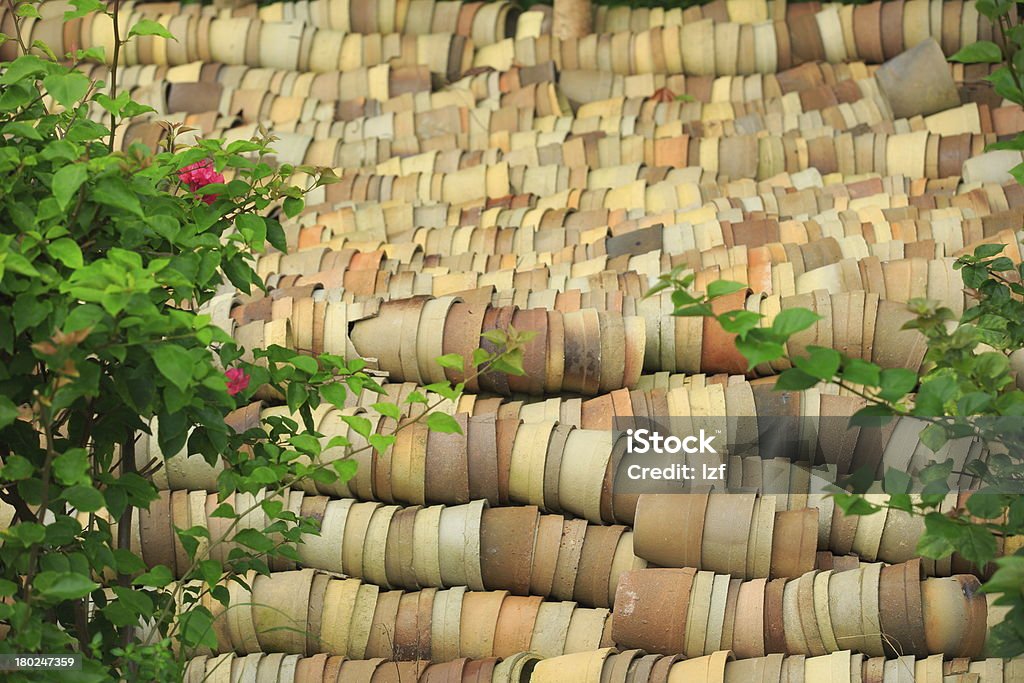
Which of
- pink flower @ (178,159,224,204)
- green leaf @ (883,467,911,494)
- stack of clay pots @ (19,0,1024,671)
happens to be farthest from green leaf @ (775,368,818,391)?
pink flower @ (178,159,224,204)

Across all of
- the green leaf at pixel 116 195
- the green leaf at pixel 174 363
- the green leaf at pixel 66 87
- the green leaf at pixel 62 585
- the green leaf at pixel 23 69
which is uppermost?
the green leaf at pixel 23 69

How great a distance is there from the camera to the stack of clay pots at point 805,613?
236cm

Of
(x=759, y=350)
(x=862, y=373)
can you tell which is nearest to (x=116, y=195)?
(x=759, y=350)

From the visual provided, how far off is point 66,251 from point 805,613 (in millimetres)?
1495

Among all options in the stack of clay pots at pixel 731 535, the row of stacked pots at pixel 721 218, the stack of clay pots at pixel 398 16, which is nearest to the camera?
the stack of clay pots at pixel 731 535

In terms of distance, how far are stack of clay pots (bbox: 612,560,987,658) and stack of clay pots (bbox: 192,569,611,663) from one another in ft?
0.53

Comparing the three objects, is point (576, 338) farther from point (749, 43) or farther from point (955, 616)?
point (749, 43)

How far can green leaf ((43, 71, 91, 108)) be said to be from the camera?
5.95 ft

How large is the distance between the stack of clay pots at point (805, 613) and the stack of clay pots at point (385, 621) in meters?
0.16

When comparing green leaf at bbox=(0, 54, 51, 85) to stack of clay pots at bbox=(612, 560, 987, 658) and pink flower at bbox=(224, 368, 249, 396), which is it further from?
stack of clay pots at bbox=(612, 560, 987, 658)

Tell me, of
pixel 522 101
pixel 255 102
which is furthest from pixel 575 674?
pixel 255 102

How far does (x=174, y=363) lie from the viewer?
166cm

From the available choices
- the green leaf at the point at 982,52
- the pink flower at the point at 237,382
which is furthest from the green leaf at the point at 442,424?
the green leaf at the point at 982,52

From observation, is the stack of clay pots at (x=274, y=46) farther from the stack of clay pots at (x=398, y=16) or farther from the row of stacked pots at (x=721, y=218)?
the row of stacked pots at (x=721, y=218)
